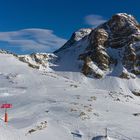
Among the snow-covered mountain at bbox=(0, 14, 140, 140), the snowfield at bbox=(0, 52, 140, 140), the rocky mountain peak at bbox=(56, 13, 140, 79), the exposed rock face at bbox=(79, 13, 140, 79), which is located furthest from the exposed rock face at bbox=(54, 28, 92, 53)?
the snowfield at bbox=(0, 52, 140, 140)

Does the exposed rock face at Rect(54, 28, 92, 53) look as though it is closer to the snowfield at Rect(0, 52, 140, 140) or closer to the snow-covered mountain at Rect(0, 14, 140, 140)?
the snow-covered mountain at Rect(0, 14, 140, 140)

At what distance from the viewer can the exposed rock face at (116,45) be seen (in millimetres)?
111869

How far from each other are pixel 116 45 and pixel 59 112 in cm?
8826

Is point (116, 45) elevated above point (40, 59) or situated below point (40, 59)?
above

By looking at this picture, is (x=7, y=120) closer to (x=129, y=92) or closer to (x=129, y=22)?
(x=129, y=92)

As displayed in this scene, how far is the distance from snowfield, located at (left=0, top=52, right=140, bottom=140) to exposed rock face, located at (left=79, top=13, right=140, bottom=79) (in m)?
57.6

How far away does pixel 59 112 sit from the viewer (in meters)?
35.0

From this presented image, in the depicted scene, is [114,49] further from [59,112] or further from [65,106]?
[59,112]

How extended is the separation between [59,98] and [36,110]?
6.08 m

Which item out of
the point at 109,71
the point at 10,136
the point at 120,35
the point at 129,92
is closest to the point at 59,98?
the point at 10,136

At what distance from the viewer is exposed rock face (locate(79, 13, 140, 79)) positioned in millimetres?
111869

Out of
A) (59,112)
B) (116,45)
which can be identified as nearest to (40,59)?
(116,45)

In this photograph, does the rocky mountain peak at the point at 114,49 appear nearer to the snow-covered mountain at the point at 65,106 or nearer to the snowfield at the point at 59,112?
the snow-covered mountain at the point at 65,106

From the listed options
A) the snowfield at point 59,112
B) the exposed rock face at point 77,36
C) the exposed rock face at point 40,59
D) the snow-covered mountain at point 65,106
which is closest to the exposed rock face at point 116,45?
the snow-covered mountain at point 65,106
